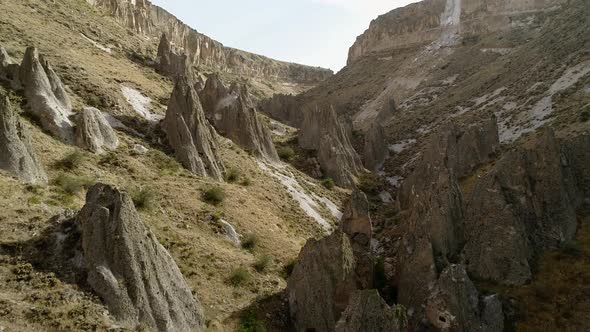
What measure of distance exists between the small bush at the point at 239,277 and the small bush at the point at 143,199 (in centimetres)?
463

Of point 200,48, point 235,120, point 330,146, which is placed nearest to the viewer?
point 235,120

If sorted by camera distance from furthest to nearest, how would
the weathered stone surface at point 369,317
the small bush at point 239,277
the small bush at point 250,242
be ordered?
the small bush at point 250,242 → the small bush at point 239,277 → the weathered stone surface at point 369,317

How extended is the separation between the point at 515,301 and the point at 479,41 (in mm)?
70074

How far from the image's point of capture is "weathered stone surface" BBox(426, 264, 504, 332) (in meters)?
13.6

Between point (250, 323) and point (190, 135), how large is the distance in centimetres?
1354

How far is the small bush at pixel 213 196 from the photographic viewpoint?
21.8 meters

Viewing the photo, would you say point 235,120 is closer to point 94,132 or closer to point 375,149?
point 94,132

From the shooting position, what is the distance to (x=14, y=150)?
14945mm

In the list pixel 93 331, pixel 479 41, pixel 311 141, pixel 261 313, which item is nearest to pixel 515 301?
pixel 261 313

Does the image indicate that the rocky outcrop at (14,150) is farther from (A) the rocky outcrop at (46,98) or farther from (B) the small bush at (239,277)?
(B) the small bush at (239,277)

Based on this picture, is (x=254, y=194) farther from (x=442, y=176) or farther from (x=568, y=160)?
(x=568, y=160)

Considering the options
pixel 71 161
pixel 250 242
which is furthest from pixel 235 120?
pixel 71 161

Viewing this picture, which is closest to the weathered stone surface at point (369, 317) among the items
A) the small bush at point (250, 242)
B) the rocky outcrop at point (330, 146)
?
the small bush at point (250, 242)

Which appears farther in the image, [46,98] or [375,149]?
[375,149]
